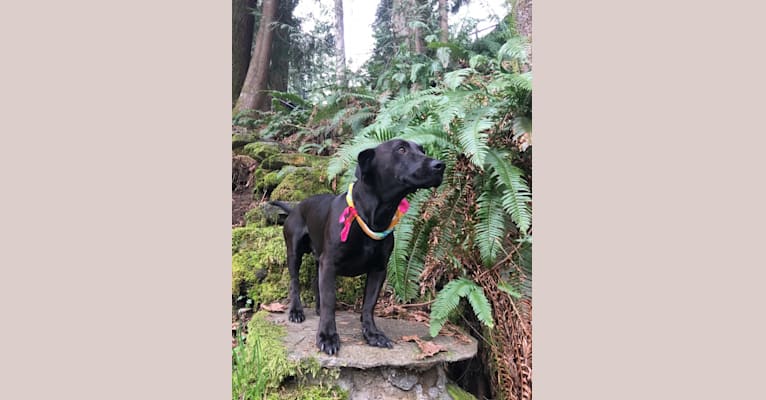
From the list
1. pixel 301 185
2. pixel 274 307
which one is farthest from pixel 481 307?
pixel 301 185

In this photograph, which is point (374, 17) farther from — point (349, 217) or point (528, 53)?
point (349, 217)

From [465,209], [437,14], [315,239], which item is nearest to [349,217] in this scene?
[315,239]

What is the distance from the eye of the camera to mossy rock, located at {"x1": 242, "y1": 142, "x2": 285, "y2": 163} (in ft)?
20.2

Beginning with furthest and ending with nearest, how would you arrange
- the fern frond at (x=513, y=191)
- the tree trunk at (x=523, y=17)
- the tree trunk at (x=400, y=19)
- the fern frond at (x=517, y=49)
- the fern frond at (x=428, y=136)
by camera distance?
the tree trunk at (x=400, y=19) → the tree trunk at (x=523, y=17) → the fern frond at (x=517, y=49) → the fern frond at (x=428, y=136) → the fern frond at (x=513, y=191)

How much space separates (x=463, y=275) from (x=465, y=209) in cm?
56

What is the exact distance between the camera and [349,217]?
3.16m

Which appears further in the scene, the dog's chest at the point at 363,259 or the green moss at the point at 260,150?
the green moss at the point at 260,150

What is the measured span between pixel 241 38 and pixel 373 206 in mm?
3903

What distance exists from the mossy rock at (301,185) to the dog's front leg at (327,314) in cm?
201

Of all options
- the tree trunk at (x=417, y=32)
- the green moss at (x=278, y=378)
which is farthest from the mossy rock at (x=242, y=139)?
the green moss at (x=278, y=378)

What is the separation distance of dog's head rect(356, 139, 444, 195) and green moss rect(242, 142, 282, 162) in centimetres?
336

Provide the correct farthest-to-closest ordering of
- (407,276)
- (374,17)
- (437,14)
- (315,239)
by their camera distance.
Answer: (437,14)
(374,17)
(407,276)
(315,239)

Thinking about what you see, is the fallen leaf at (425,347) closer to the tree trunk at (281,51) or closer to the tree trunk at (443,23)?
the tree trunk at (443,23)

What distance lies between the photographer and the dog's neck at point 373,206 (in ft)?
10.1
